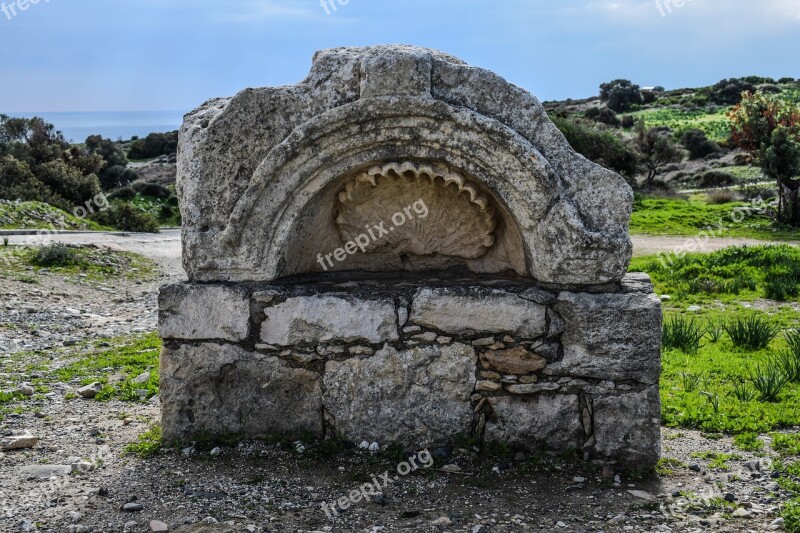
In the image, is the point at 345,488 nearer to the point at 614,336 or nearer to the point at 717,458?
the point at 614,336

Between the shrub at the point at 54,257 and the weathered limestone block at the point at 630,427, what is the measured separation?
28.9ft

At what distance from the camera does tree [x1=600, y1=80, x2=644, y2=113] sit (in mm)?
51656

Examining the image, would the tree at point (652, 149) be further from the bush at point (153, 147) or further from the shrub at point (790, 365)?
the bush at point (153, 147)

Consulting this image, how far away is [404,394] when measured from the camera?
4.29 meters

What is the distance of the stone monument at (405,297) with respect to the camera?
4.13 metres

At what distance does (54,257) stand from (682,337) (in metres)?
8.50

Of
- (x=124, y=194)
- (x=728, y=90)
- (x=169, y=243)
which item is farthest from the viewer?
(x=728, y=90)

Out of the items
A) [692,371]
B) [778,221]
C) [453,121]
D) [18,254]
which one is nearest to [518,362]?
[453,121]

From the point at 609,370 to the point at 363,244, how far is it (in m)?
1.73

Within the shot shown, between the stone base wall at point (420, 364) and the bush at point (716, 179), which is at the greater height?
the bush at point (716, 179)

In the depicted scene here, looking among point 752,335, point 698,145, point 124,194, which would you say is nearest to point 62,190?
point 124,194

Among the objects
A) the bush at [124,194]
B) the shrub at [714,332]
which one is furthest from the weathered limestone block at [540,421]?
the bush at [124,194]

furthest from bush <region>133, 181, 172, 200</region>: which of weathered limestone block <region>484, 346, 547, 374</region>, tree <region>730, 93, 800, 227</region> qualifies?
weathered limestone block <region>484, 346, 547, 374</region>

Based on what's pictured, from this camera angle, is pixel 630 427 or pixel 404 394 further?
pixel 404 394
